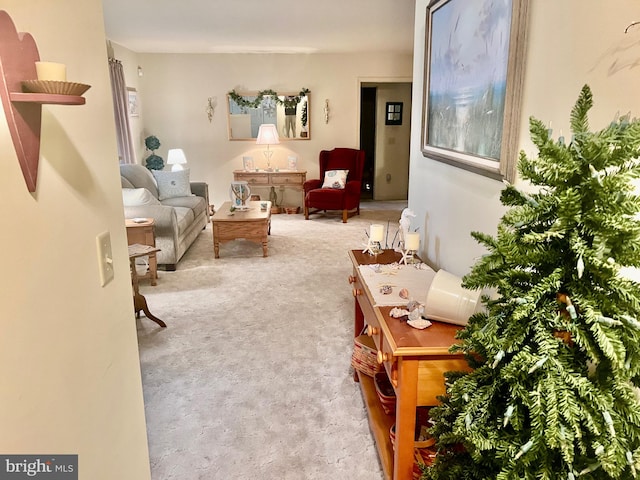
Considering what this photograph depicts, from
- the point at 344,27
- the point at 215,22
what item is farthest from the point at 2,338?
the point at 344,27

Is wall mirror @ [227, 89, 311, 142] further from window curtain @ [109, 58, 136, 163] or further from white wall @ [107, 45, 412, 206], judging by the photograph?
window curtain @ [109, 58, 136, 163]

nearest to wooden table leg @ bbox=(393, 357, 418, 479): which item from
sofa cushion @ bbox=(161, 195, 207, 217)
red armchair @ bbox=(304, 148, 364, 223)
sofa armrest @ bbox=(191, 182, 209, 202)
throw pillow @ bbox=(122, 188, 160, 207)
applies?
throw pillow @ bbox=(122, 188, 160, 207)

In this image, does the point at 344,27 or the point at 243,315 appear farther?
the point at 344,27

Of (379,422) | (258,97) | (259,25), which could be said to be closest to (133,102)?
(258,97)

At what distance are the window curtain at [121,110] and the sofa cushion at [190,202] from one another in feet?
3.19

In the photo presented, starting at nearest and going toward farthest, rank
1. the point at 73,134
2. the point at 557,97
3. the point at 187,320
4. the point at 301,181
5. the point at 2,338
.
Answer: the point at 2,338 < the point at 73,134 < the point at 557,97 < the point at 187,320 < the point at 301,181

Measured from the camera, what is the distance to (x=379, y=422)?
2041 millimetres

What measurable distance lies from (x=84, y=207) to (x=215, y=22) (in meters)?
4.53

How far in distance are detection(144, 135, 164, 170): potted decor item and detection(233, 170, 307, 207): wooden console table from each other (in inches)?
45.0

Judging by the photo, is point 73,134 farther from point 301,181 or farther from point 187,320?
point 301,181

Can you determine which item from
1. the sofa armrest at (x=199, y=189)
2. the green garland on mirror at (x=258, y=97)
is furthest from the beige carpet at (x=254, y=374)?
the green garland on mirror at (x=258, y=97)

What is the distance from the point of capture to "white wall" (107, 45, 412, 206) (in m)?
7.15

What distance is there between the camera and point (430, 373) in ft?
4.95

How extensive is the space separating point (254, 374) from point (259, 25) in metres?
3.99
